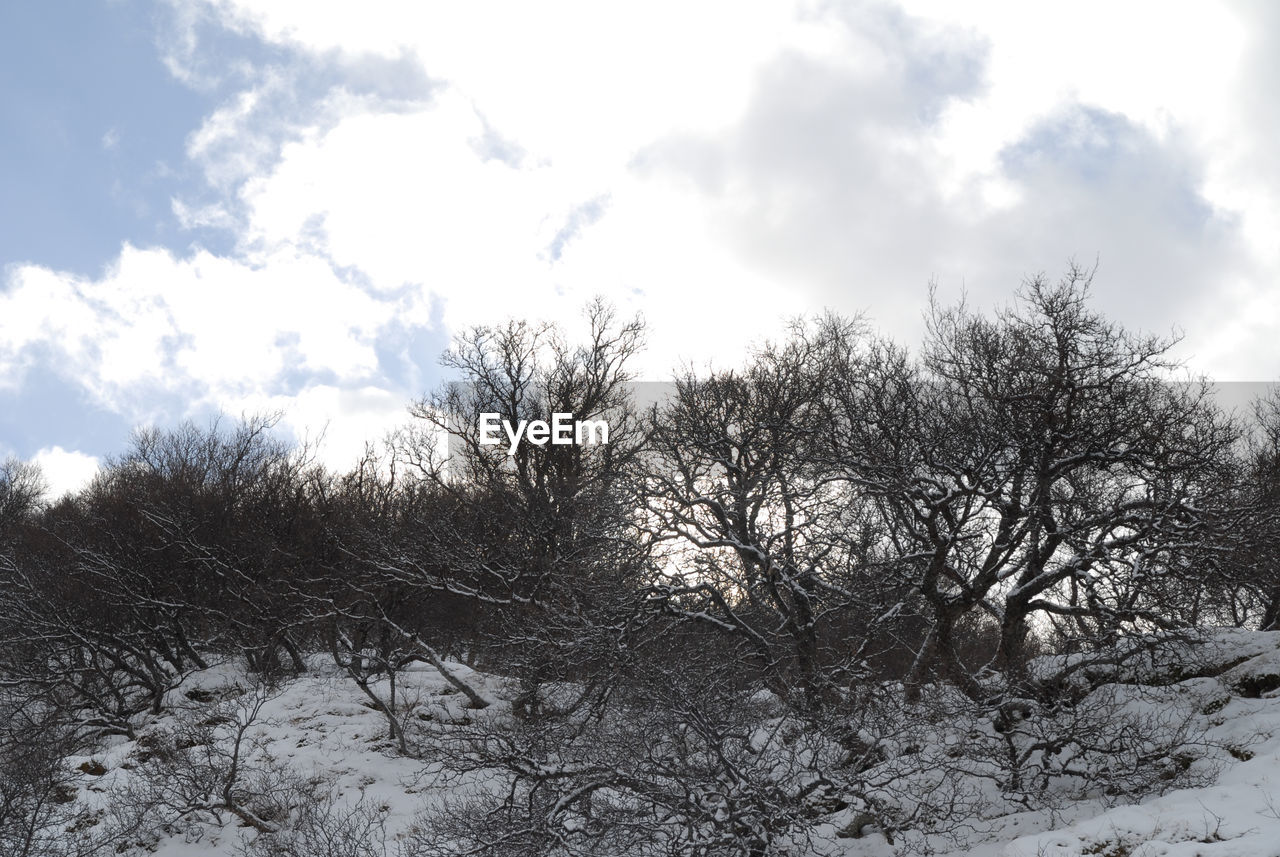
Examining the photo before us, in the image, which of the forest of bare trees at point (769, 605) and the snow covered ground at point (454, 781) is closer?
the snow covered ground at point (454, 781)

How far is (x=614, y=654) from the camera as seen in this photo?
1392cm

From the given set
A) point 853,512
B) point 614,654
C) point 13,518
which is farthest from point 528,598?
point 13,518

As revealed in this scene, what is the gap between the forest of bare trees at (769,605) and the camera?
10.9 meters

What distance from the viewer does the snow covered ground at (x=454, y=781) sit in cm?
835

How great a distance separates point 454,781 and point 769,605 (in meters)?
7.17

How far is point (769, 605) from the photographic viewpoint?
16.4m

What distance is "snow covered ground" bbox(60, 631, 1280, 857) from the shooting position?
8352 mm

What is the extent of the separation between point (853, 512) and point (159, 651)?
19.0 meters

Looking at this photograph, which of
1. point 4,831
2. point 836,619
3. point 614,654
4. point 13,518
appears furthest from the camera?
point 13,518

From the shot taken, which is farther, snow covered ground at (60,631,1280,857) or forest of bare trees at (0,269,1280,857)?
forest of bare trees at (0,269,1280,857)

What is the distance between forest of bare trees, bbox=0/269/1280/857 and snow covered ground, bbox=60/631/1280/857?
49cm

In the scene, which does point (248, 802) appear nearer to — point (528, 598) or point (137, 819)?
point (137, 819)

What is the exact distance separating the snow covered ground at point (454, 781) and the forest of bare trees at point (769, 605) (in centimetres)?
49

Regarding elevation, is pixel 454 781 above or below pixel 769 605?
below
